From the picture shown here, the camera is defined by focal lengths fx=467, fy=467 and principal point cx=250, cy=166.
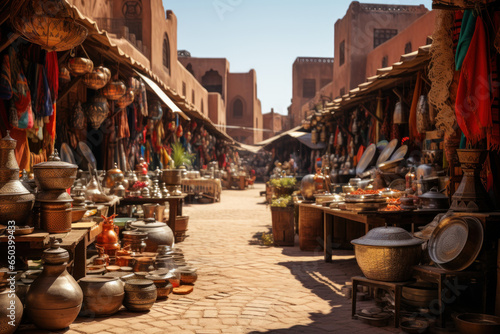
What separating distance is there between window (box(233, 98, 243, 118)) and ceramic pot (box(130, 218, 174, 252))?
38375mm

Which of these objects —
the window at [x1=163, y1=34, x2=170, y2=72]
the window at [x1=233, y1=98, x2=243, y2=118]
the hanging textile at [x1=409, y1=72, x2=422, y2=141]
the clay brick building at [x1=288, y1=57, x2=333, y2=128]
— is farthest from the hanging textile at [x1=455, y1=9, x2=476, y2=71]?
the window at [x1=233, y1=98, x2=243, y2=118]

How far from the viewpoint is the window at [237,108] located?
44.2 metres

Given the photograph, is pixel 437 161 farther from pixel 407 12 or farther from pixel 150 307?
pixel 407 12

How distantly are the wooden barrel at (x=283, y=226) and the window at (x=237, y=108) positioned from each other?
1441 inches

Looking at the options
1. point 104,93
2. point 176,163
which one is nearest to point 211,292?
point 104,93

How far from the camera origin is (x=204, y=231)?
9695 mm

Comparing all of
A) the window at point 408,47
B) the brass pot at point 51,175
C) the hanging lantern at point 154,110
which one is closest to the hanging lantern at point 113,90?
the hanging lantern at point 154,110

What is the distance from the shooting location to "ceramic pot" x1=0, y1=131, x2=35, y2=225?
3.42m

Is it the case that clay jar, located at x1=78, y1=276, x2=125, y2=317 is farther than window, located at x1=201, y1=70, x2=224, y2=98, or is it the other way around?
window, located at x1=201, y1=70, x2=224, y2=98

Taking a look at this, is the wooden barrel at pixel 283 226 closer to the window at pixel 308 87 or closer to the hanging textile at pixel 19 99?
the hanging textile at pixel 19 99

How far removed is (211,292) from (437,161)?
3614 mm

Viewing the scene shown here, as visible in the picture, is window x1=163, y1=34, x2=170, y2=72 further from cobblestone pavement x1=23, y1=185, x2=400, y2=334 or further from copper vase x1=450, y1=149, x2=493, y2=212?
copper vase x1=450, y1=149, x2=493, y2=212

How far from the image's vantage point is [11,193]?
3451 mm

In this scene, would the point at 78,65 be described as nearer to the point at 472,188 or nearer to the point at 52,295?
the point at 52,295
